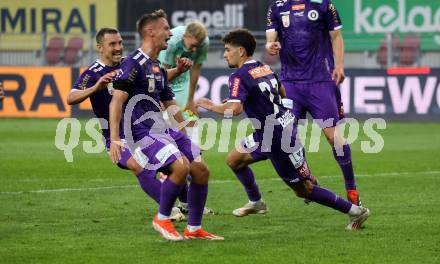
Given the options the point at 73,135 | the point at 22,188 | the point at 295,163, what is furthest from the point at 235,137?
the point at 295,163

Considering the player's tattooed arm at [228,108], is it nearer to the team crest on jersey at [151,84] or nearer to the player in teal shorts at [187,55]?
the team crest on jersey at [151,84]

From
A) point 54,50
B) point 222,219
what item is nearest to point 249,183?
point 222,219

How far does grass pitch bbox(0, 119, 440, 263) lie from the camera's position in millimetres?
8539

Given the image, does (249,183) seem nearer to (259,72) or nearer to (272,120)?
(272,120)

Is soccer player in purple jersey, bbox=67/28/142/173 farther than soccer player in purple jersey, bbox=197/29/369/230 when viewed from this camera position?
Yes

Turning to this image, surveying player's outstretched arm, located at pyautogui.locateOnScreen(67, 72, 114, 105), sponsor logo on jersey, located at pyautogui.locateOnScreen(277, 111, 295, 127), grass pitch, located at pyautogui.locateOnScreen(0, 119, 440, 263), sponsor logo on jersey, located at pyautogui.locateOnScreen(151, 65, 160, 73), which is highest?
sponsor logo on jersey, located at pyautogui.locateOnScreen(151, 65, 160, 73)

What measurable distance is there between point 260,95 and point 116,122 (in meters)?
1.52

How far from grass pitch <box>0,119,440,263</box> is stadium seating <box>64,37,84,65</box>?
11.2m

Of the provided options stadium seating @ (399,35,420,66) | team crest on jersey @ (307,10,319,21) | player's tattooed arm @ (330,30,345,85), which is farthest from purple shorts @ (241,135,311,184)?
stadium seating @ (399,35,420,66)

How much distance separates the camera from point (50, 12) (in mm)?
32531

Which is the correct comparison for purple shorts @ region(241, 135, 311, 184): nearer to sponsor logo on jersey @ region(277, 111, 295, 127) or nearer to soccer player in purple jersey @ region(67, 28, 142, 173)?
sponsor logo on jersey @ region(277, 111, 295, 127)

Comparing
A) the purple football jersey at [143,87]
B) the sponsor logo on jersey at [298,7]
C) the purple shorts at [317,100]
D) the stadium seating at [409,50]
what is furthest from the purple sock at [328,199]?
the stadium seating at [409,50]

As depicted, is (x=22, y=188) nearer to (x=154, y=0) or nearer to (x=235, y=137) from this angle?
(x=235, y=137)

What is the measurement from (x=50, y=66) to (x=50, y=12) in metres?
5.28
